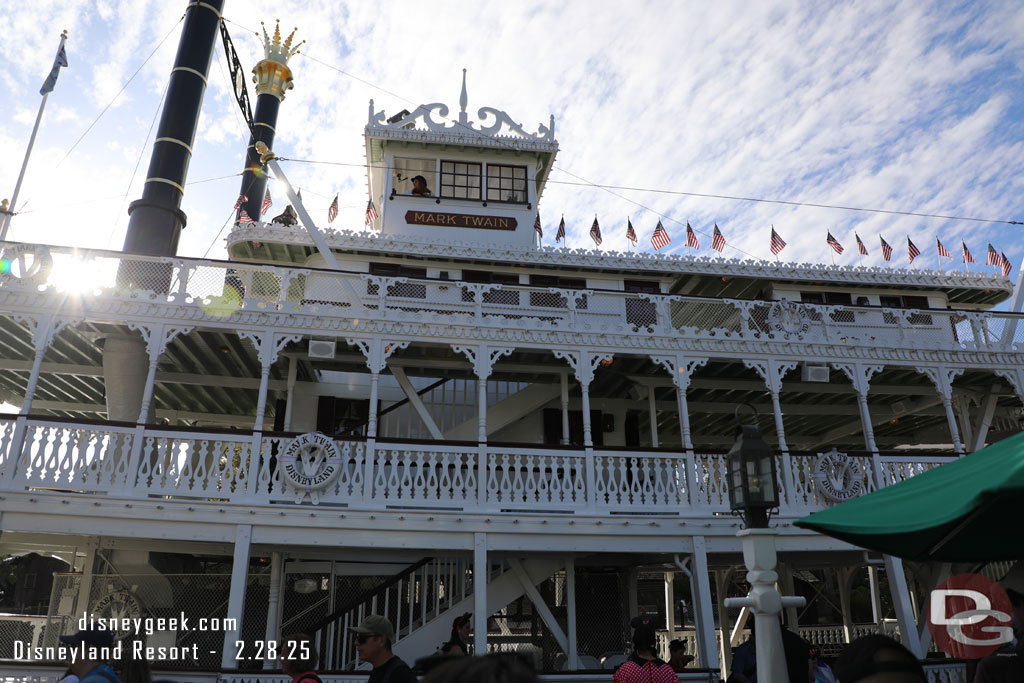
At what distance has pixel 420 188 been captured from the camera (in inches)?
744

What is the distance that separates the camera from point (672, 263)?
18047 millimetres

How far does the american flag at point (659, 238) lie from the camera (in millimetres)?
19266

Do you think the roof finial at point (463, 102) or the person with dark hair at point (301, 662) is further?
the roof finial at point (463, 102)

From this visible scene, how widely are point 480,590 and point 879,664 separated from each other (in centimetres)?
997

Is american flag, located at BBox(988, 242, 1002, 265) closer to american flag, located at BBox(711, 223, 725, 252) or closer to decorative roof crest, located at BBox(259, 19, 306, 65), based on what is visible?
american flag, located at BBox(711, 223, 725, 252)

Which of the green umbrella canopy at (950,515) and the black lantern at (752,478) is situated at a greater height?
the black lantern at (752,478)

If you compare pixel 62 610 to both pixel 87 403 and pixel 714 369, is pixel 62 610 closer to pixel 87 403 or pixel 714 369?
pixel 87 403

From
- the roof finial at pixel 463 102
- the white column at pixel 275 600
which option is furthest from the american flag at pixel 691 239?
the white column at pixel 275 600

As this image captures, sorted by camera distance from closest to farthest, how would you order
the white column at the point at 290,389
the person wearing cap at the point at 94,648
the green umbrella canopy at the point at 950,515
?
the green umbrella canopy at the point at 950,515 → the person wearing cap at the point at 94,648 → the white column at the point at 290,389

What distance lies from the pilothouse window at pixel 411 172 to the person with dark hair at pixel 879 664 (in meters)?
17.4

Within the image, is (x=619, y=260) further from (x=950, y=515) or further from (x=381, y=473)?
(x=950, y=515)

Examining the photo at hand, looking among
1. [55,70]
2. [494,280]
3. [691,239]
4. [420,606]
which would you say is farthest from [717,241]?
[55,70]

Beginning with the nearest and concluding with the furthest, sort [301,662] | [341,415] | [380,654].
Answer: [380,654], [301,662], [341,415]

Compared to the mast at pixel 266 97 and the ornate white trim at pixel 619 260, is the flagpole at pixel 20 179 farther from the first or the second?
the mast at pixel 266 97
